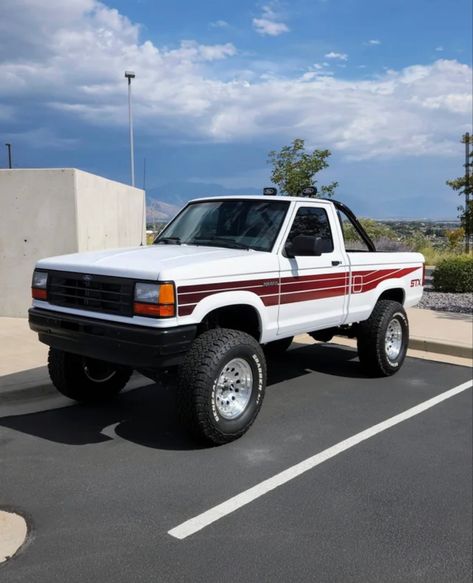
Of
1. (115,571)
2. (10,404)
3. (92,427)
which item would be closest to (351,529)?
(115,571)

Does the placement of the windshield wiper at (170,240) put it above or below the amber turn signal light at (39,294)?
above

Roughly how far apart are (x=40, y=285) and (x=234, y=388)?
186 centimetres

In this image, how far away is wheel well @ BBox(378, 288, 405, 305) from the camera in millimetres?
7252

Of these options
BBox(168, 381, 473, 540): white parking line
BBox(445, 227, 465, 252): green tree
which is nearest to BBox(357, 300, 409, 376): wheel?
BBox(168, 381, 473, 540): white parking line

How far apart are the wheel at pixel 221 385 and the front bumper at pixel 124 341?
16cm

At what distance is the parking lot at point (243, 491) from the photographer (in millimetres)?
3125

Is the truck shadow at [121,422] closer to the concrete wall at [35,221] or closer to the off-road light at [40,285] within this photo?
the off-road light at [40,285]

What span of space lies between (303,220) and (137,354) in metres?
2.39

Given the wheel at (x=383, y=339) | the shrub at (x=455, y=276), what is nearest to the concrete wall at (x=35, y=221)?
the wheel at (x=383, y=339)

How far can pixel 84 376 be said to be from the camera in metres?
5.61

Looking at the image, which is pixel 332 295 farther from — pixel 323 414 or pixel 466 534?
pixel 466 534

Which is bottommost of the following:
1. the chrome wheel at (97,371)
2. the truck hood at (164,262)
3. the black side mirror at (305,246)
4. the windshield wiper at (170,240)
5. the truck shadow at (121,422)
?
the truck shadow at (121,422)

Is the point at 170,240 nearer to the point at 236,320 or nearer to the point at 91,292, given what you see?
the point at 236,320

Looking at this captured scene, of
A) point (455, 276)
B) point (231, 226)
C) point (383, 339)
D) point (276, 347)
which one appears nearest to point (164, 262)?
point (231, 226)
